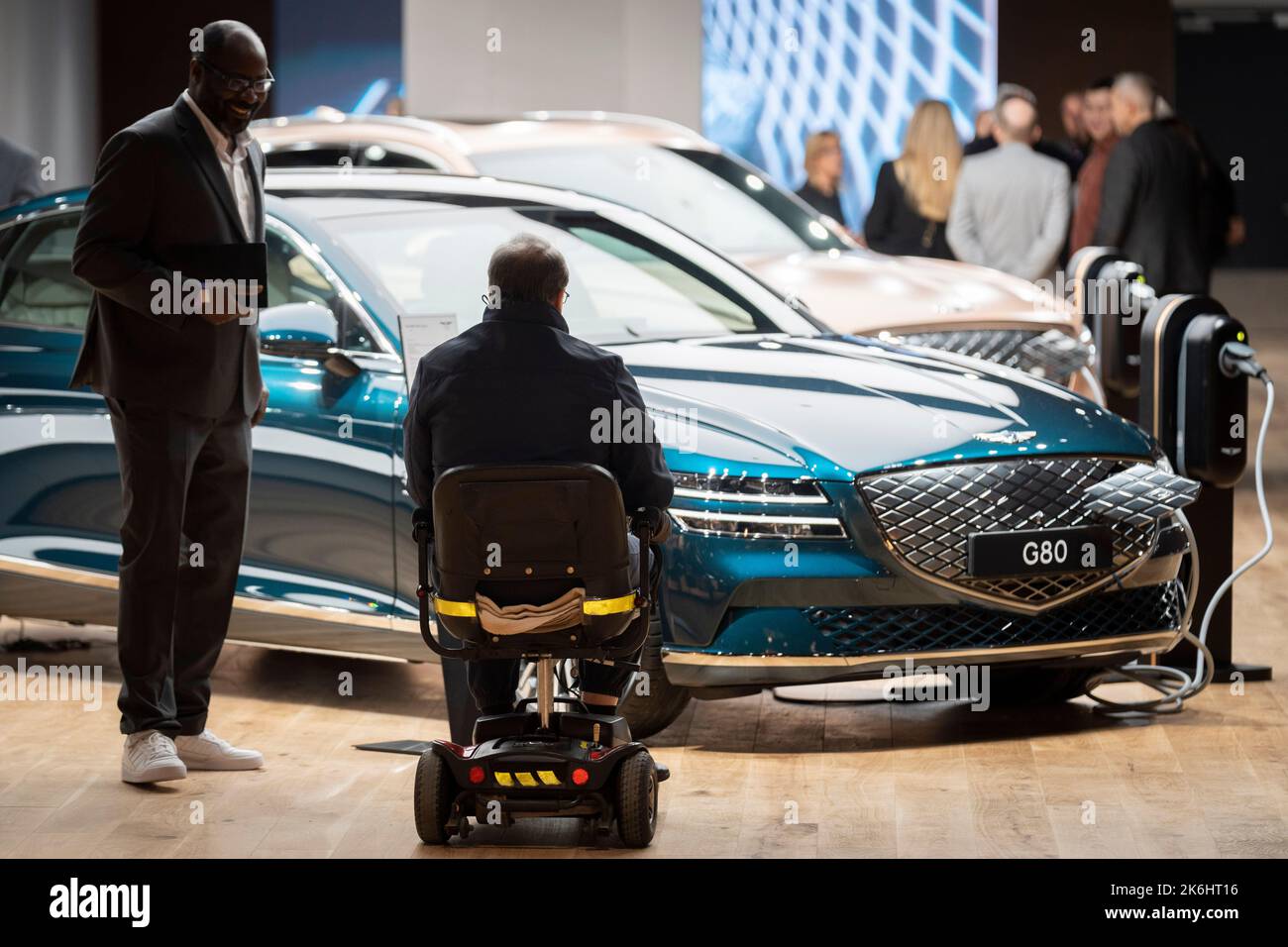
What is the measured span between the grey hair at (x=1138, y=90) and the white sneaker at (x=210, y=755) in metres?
6.66

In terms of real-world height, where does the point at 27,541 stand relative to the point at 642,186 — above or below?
below

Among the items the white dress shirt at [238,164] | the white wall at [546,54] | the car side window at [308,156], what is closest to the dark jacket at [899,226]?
the white wall at [546,54]

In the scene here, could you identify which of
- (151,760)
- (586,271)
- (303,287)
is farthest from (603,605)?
(586,271)

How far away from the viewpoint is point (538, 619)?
4398 mm

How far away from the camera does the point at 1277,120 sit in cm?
3559

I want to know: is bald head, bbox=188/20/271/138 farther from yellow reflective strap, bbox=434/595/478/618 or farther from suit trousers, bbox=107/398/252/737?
yellow reflective strap, bbox=434/595/478/618

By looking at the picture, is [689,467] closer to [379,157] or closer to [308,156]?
[379,157]

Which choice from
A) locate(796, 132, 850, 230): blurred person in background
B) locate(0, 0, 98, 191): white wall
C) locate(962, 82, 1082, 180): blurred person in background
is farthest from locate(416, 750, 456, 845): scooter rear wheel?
locate(0, 0, 98, 191): white wall

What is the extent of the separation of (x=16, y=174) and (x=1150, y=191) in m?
5.46

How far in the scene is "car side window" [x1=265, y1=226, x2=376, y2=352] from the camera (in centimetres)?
600
